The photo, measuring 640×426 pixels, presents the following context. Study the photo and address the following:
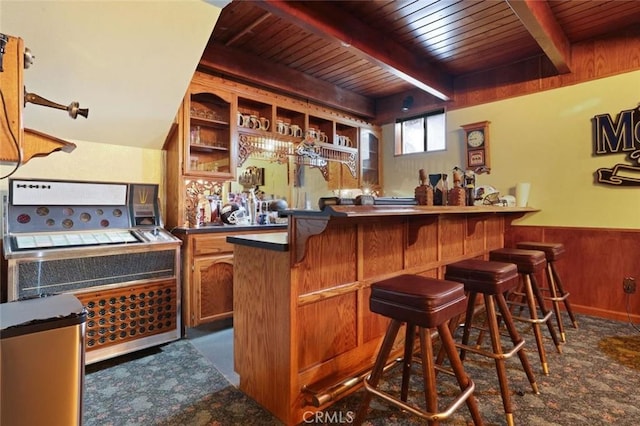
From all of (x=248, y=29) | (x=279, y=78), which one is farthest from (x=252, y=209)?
(x=248, y=29)

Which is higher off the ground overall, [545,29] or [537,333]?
[545,29]

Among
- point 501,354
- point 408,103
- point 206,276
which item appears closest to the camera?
point 501,354

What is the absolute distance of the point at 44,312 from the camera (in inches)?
42.5

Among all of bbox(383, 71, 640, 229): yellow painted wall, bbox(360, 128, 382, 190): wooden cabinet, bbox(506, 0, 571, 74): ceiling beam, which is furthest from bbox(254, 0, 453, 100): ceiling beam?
bbox(360, 128, 382, 190): wooden cabinet

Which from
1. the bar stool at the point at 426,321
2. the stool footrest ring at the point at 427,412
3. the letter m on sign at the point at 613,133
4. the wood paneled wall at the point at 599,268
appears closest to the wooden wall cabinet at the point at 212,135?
the bar stool at the point at 426,321

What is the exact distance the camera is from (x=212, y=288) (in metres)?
2.88

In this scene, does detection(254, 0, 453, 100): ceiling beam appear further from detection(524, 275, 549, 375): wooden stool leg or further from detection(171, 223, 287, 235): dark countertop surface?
detection(524, 275, 549, 375): wooden stool leg

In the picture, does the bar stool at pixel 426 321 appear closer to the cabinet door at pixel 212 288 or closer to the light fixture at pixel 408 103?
the cabinet door at pixel 212 288

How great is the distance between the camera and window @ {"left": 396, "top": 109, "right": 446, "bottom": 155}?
14.5ft

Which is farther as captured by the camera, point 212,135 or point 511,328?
point 212,135

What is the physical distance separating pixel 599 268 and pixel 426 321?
3057mm

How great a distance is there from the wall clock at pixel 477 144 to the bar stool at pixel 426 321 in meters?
3.01

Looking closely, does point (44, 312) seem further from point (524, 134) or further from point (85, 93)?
point (524, 134)

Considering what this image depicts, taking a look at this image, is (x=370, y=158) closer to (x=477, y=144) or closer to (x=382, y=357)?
(x=477, y=144)
